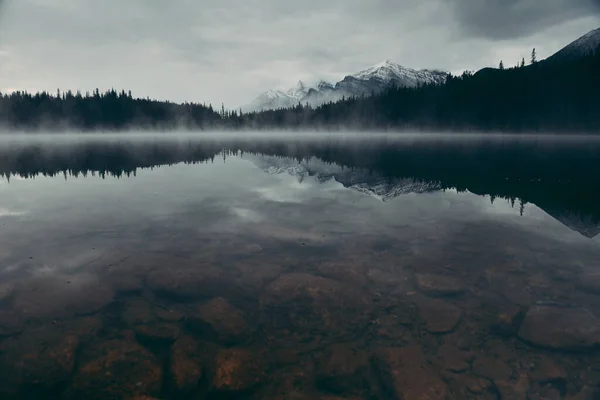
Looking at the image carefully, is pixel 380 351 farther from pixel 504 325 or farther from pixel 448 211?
pixel 448 211

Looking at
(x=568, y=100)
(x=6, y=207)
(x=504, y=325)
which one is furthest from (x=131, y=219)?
(x=568, y=100)

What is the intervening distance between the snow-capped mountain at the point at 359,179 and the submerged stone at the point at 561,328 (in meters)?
14.2

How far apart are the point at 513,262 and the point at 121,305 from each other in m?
13.1

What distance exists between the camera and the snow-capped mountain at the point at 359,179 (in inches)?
1050

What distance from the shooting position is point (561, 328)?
360 inches

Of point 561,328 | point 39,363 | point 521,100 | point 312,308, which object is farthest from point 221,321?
point 521,100

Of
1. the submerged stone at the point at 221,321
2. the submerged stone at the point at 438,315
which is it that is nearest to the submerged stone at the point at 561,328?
the submerged stone at the point at 438,315

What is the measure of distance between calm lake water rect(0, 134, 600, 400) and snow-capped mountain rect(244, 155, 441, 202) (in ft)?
15.6

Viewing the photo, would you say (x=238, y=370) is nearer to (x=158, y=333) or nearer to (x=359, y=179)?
(x=158, y=333)

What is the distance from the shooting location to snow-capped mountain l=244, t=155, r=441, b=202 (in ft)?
87.5

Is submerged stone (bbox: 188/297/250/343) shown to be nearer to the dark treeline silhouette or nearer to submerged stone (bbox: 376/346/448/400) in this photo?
submerged stone (bbox: 376/346/448/400)

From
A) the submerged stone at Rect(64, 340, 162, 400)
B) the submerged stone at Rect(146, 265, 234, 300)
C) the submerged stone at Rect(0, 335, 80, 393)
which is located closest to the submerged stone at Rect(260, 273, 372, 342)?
the submerged stone at Rect(146, 265, 234, 300)

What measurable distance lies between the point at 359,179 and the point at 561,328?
78.0 feet

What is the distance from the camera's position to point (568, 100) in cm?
12794
